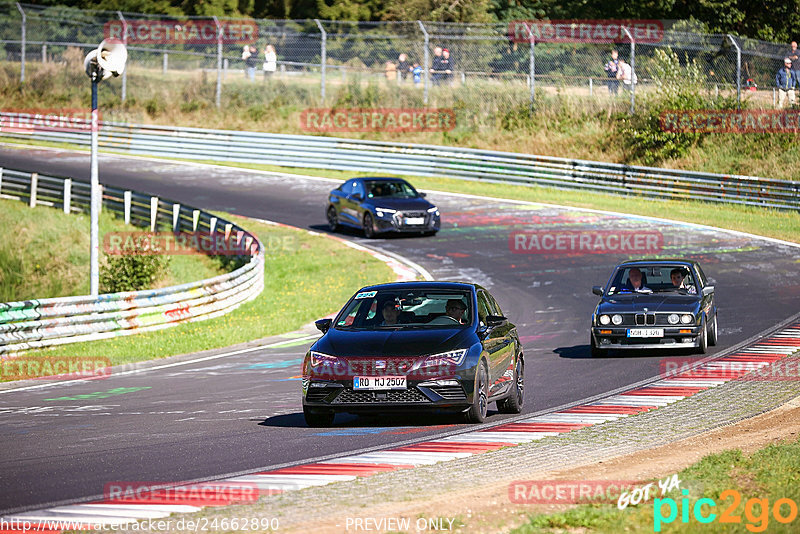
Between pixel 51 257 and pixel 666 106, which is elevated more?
pixel 666 106

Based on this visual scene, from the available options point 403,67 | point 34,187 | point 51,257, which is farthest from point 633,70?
point 51,257

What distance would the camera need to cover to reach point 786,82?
118 ft

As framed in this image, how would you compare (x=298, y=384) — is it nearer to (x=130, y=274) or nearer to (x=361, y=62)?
(x=130, y=274)

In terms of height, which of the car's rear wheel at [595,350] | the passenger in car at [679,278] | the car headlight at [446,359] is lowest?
the car's rear wheel at [595,350]

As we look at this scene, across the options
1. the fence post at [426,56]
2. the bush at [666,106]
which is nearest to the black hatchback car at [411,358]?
the bush at [666,106]

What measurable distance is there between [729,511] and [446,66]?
36514mm

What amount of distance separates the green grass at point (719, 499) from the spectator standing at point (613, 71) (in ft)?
105

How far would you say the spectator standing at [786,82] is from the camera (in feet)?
116

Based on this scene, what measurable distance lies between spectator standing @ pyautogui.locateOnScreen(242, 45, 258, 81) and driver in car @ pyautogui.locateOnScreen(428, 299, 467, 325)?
3488 centimetres

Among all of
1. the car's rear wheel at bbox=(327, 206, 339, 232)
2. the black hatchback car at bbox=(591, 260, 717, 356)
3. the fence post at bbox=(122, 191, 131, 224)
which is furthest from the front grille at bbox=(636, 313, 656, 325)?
the fence post at bbox=(122, 191, 131, 224)

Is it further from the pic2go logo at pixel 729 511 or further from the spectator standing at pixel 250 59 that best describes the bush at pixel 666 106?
the pic2go logo at pixel 729 511

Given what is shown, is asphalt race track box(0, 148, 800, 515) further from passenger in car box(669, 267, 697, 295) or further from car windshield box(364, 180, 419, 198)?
car windshield box(364, 180, 419, 198)

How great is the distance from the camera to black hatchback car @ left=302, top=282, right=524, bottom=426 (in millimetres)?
10352

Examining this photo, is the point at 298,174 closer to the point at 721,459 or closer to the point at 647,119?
the point at 647,119
